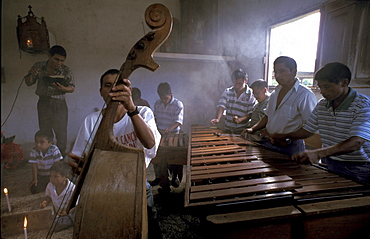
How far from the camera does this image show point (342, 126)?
224 centimetres

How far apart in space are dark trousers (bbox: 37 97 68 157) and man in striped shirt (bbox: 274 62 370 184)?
4.64 m

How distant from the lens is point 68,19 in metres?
5.42

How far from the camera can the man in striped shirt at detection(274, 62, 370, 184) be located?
194 centimetres

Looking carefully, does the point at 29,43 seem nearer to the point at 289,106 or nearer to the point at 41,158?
the point at 41,158

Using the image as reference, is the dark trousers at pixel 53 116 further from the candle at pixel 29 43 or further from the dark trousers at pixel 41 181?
the candle at pixel 29 43

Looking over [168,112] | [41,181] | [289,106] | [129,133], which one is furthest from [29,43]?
[289,106]

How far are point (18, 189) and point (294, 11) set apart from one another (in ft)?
21.8

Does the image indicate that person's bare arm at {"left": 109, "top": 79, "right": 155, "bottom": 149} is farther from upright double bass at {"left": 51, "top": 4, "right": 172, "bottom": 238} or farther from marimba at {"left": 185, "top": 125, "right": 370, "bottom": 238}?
marimba at {"left": 185, "top": 125, "right": 370, "bottom": 238}

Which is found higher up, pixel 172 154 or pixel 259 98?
pixel 259 98

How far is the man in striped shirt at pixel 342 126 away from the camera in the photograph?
1.94m

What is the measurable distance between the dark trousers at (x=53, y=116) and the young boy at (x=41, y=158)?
87 cm

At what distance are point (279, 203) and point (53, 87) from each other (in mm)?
4720

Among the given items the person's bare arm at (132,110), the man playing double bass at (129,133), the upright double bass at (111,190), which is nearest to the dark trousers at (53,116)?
the man playing double bass at (129,133)

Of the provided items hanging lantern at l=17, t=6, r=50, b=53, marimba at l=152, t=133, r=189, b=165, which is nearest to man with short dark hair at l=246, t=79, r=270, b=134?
marimba at l=152, t=133, r=189, b=165
